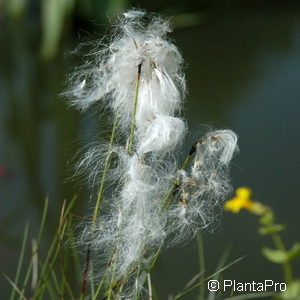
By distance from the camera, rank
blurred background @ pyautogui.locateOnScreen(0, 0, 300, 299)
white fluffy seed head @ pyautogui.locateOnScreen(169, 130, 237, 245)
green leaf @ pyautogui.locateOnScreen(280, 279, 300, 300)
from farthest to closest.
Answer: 1. blurred background @ pyautogui.locateOnScreen(0, 0, 300, 299)
2. white fluffy seed head @ pyautogui.locateOnScreen(169, 130, 237, 245)
3. green leaf @ pyautogui.locateOnScreen(280, 279, 300, 300)

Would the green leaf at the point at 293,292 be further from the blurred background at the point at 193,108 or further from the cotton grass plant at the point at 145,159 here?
the blurred background at the point at 193,108

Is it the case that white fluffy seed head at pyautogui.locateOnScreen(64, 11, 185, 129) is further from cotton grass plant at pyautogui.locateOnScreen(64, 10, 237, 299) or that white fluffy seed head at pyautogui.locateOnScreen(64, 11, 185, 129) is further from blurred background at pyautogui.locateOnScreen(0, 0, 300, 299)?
blurred background at pyautogui.locateOnScreen(0, 0, 300, 299)

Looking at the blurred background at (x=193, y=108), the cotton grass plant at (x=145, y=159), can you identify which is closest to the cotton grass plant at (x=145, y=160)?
the cotton grass plant at (x=145, y=159)

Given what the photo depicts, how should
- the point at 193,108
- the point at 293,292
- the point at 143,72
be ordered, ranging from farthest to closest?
the point at 193,108 < the point at 143,72 < the point at 293,292

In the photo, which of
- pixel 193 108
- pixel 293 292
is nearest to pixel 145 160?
pixel 293 292

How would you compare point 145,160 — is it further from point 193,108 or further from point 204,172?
point 193,108

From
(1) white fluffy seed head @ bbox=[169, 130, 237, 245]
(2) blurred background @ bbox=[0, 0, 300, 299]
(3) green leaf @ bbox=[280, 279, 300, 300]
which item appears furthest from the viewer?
(2) blurred background @ bbox=[0, 0, 300, 299]

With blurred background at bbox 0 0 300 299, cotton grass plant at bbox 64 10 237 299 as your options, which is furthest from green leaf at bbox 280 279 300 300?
blurred background at bbox 0 0 300 299

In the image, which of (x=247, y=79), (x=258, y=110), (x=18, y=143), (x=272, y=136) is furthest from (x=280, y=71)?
(x=18, y=143)

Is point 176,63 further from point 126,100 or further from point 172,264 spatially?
point 172,264
